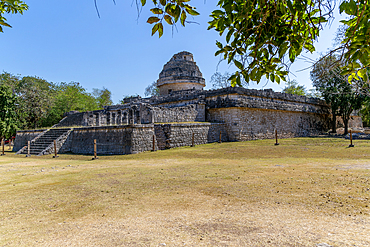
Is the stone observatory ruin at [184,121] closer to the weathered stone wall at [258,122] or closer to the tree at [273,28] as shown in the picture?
the weathered stone wall at [258,122]

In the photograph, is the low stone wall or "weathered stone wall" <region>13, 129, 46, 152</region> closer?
the low stone wall

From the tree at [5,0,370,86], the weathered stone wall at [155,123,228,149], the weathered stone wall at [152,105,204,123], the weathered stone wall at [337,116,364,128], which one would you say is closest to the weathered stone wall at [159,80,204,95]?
the weathered stone wall at [152,105,204,123]

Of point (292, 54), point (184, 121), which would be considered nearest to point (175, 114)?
point (184, 121)

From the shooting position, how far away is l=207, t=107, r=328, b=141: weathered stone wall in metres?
17.0

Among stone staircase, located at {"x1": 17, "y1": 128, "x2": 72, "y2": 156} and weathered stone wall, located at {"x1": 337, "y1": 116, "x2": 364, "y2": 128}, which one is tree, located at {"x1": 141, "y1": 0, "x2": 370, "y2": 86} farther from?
weathered stone wall, located at {"x1": 337, "y1": 116, "x2": 364, "y2": 128}

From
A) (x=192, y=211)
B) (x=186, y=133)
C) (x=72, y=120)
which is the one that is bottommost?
(x=192, y=211)

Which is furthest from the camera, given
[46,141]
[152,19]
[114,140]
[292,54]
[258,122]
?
[258,122]

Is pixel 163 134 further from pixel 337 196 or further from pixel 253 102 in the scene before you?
pixel 337 196

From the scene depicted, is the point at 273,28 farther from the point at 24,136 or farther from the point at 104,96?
the point at 104,96

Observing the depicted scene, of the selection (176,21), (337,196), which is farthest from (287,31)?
(337,196)

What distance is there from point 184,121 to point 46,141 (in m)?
9.23

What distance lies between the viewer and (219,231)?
272 centimetres

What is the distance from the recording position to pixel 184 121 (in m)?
16.6

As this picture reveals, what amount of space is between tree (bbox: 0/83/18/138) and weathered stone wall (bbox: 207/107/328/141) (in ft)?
61.8
